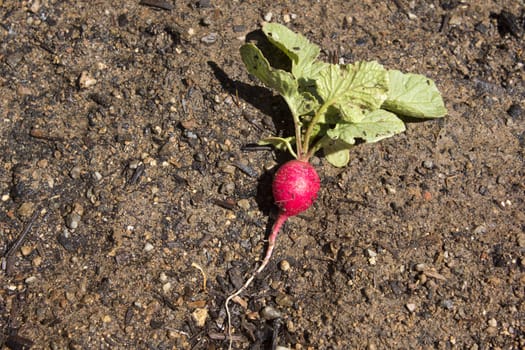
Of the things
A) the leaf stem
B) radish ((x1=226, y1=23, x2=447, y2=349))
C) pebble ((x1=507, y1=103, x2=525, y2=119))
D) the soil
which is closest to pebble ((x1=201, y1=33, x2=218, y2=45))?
the soil

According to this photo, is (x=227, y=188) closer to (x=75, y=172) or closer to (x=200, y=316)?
(x=200, y=316)

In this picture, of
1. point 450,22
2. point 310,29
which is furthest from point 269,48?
point 450,22

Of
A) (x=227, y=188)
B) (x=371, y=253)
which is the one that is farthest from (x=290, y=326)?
(x=227, y=188)

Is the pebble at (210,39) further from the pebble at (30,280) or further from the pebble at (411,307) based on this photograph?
the pebble at (411,307)

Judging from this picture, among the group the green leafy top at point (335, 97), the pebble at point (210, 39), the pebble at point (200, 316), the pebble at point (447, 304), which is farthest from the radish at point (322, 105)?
the pebble at point (447, 304)

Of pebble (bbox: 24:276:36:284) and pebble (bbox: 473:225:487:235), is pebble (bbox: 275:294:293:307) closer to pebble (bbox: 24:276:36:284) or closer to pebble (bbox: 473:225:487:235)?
pebble (bbox: 473:225:487:235)

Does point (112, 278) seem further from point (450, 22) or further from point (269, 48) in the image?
point (450, 22)

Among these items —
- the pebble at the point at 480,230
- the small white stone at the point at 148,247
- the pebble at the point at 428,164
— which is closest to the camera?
the small white stone at the point at 148,247
